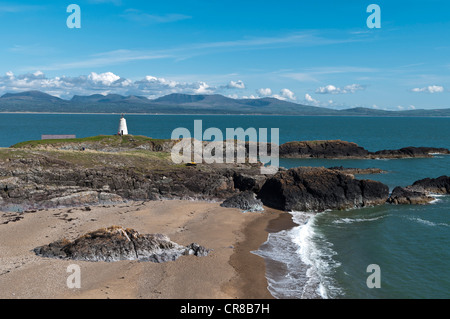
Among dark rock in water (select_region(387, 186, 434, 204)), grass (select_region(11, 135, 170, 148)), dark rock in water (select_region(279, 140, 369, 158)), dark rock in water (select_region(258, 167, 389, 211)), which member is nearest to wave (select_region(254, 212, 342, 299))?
dark rock in water (select_region(258, 167, 389, 211))

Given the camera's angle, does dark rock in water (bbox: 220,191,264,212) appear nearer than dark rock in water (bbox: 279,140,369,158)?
Yes

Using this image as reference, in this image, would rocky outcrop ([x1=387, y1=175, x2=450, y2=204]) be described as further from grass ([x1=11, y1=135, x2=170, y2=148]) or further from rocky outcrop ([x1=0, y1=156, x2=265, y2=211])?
grass ([x1=11, y1=135, x2=170, y2=148])

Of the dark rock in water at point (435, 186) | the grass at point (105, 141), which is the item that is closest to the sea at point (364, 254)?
the dark rock in water at point (435, 186)

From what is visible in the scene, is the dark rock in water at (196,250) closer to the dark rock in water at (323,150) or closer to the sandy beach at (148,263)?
the sandy beach at (148,263)

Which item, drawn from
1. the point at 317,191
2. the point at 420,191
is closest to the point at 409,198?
the point at 420,191

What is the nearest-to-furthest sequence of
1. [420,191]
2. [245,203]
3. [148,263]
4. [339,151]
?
[148,263] < [245,203] < [420,191] < [339,151]

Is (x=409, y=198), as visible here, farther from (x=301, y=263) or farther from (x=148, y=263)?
(x=148, y=263)
